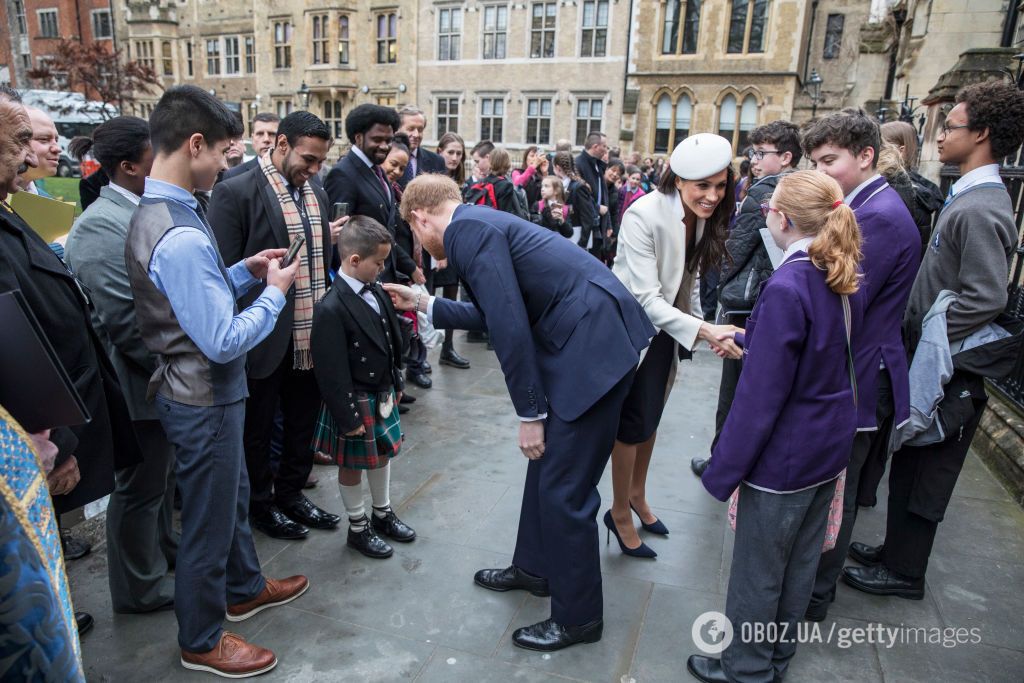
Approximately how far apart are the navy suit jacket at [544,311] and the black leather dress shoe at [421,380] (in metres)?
3.36

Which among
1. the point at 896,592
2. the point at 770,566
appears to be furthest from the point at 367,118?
the point at 896,592

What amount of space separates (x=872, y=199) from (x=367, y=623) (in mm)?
2819

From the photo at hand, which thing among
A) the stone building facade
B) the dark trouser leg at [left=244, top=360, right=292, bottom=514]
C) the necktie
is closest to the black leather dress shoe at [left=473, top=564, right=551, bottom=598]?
the dark trouser leg at [left=244, top=360, right=292, bottom=514]

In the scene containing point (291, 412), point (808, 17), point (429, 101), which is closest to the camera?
point (291, 412)

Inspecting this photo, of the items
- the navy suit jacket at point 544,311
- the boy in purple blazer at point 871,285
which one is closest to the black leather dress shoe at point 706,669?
the boy in purple blazer at point 871,285

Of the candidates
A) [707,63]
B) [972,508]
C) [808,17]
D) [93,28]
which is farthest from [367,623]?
[93,28]

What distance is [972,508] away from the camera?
3.96 m

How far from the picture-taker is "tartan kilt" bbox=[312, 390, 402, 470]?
321cm

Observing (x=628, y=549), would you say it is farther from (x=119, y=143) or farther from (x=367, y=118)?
(x=367, y=118)

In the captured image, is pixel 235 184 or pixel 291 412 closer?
pixel 235 184

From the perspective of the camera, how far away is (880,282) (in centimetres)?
260

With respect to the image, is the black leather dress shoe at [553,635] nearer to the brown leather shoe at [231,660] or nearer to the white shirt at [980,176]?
the brown leather shoe at [231,660]

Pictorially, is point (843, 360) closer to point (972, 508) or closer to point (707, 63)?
point (972, 508)

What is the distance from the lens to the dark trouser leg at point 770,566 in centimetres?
233
